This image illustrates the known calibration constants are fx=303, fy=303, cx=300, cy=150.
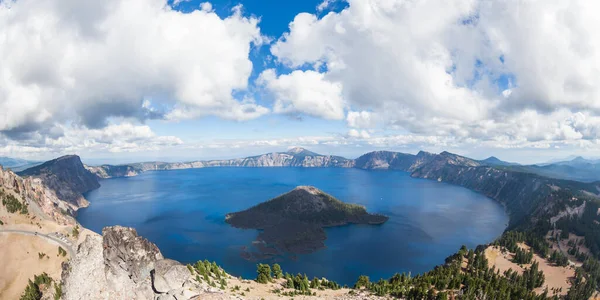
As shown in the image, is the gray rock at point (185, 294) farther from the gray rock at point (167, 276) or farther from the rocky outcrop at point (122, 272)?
the gray rock at point (167, 276)

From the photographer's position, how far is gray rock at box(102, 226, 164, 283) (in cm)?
4753

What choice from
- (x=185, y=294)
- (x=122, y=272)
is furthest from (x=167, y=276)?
(x=122, y=272)

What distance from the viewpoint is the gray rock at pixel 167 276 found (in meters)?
48.6

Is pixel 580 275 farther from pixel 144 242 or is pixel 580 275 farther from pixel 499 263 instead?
pixel 144 242

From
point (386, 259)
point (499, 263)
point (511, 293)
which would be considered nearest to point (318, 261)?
point (386, 259)

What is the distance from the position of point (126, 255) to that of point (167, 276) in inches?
288

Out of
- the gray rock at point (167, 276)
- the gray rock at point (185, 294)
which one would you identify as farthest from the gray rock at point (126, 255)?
the gray rock at point (185, 294)

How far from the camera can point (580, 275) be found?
136 m

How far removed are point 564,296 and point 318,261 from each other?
11981 centimetres

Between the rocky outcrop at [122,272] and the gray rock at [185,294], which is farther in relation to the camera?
the gray rock at [185,294]

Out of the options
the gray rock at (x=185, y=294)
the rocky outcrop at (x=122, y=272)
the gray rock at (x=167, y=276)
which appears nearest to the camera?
the rocky outcrop at (x=122, y=272)

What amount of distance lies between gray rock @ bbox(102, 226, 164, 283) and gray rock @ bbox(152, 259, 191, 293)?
1.42m

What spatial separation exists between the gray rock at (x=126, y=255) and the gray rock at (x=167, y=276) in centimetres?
142

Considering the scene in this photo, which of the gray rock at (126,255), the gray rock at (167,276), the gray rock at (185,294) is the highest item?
the gray rock at (126,255)
